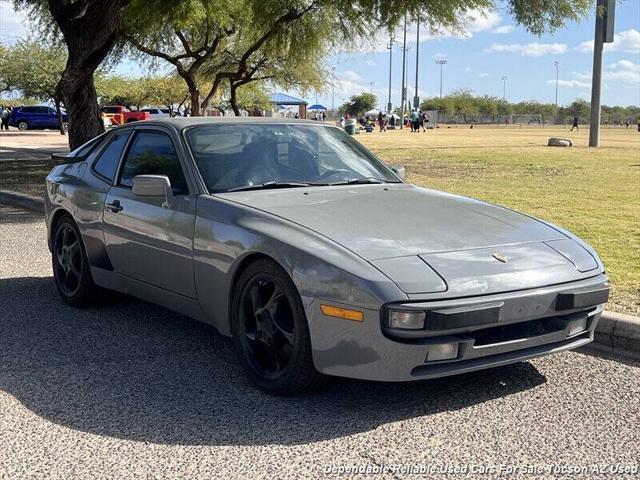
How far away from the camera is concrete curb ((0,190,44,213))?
458 inches

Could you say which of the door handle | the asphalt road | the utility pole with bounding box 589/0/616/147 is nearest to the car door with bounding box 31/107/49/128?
the utility pole with bounding box 589/0/616/147

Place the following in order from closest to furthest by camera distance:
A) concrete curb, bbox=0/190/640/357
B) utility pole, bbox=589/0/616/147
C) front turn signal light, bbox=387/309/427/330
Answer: front turn signal light, bbox=387/309/427/330, concrete curb, bbox=0/190/640/357, utility pole, bbox=589/0/616/147

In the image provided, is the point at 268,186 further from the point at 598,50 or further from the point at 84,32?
the point at 598,50

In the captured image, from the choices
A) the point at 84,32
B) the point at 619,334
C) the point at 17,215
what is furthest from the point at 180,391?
the point at 84,32

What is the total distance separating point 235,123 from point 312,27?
16.4 metres

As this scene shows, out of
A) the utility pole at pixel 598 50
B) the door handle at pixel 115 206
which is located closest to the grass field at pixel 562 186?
the door handle at pixel 115 206

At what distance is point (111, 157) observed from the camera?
570 cm

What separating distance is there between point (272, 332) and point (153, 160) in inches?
70.8

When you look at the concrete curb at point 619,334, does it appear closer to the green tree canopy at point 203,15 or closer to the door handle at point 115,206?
the door handle at point 115,206

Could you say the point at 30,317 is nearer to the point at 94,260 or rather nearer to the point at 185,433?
the point at 94,260

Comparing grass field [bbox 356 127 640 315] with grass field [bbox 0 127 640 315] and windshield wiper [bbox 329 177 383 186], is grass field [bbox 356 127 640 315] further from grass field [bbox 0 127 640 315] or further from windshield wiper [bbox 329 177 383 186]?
windshield wiper [bbox 329 177 383 186]

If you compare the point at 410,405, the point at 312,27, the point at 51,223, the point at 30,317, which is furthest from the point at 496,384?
the point at 312,27

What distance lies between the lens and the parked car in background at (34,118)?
181 feet

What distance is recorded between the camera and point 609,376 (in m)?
4.44
